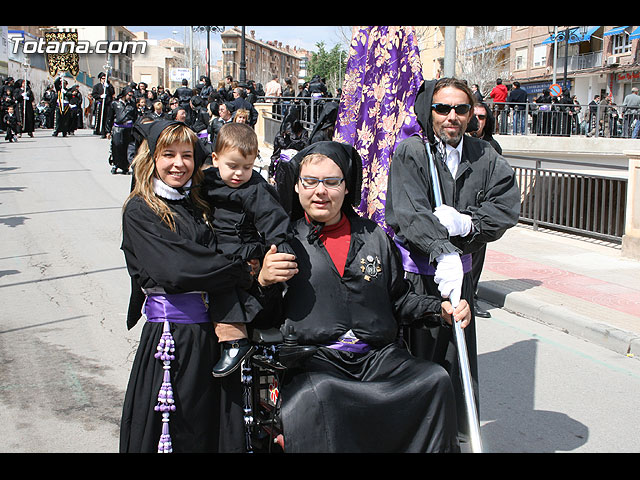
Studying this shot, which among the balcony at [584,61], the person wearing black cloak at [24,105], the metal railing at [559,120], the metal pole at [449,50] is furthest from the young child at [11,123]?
the balcony at [584,61]

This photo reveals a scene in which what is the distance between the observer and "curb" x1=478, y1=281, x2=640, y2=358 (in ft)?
21.1

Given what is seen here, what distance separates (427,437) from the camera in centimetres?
285

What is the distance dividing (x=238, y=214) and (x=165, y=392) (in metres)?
0.87

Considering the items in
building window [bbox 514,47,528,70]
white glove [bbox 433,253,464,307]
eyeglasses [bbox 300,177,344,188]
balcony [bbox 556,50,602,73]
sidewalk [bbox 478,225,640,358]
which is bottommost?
sidewalk [bbox 478,225,640,358]

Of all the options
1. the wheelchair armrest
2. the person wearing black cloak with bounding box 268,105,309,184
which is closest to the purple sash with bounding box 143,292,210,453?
the wheelchair armrest

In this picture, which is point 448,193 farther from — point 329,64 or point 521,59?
point 329,64

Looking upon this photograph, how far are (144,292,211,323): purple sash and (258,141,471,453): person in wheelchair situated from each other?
30 centimetres

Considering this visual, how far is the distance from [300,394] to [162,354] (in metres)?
0.65

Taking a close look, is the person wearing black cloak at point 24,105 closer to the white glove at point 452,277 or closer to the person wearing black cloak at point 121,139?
the person wearing black cloak at point 121,139

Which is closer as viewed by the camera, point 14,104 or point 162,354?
point 162,354

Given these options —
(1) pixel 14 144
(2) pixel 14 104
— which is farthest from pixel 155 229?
(2) pixel 14 104

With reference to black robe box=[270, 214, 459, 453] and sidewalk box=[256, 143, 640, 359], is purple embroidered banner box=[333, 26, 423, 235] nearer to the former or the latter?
black robe box=[270, 214, 459, 453]
